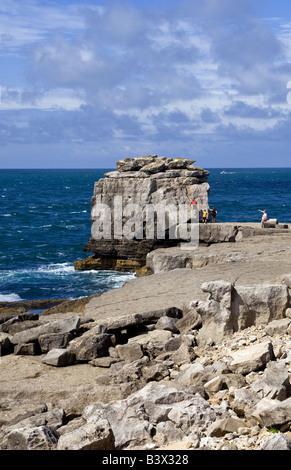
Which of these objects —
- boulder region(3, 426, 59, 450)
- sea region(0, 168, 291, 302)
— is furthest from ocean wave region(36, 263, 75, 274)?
boulder region(3, 426, 59, 450)

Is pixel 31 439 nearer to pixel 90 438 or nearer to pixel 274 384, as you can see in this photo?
pixel 90 438

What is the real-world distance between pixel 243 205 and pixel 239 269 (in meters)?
50.2

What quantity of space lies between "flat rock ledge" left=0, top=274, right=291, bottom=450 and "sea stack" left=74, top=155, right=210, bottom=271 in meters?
15.4

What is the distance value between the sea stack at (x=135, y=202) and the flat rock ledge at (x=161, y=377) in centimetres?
1541

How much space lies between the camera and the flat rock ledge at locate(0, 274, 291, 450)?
283 inches

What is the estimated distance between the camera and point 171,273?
17.6 m

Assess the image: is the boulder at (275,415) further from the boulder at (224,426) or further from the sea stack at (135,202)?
the sea stack at (135,202)

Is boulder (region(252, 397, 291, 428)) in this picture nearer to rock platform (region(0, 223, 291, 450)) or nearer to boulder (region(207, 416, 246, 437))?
rock platform (region(0, 223, 291, 450))

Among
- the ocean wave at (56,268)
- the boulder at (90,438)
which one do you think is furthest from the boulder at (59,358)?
the ocean wave at (56,268)

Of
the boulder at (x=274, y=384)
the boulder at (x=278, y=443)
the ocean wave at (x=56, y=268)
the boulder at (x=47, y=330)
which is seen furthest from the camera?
the ocean wave at (x=56, y=268)

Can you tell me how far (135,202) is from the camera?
2984 cm

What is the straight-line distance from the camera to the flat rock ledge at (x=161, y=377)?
7.19 meters

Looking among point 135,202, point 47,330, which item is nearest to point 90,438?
point 47,330
